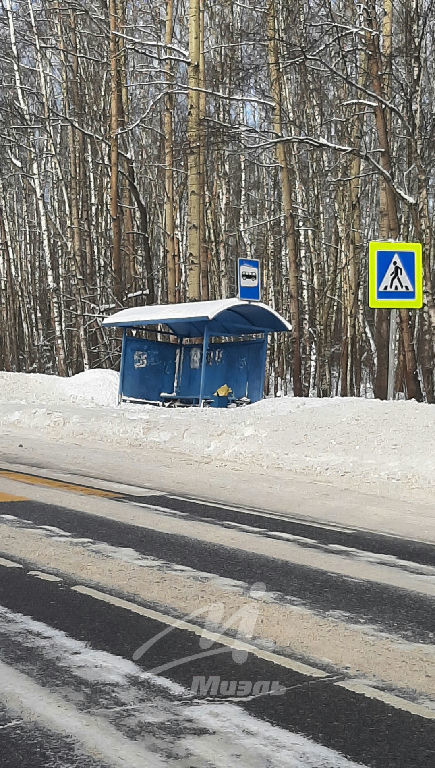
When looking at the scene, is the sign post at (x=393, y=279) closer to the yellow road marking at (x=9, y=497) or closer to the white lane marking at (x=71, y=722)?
the yellow road marking at (x=9, y=497)

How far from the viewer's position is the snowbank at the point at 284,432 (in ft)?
36.2

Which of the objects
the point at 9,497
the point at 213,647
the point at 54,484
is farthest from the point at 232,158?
the point at 213,647

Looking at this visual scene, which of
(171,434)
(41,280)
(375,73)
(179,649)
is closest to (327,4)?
(375,73)

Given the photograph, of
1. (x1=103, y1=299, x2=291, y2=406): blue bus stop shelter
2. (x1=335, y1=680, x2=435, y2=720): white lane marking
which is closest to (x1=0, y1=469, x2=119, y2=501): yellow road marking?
(x1=335, y1=680, x2=435, y2=720): white lane marking

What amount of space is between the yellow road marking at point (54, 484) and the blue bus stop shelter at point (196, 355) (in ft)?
26.3

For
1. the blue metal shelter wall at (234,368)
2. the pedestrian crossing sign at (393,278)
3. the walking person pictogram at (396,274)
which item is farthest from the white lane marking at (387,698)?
the blue metal shelter wall at (234,368)

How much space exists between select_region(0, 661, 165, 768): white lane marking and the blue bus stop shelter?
14462mm

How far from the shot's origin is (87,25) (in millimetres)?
37656

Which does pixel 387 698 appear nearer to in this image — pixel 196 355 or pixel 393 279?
pixel 393 279

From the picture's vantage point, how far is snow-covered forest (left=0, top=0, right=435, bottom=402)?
1859 cm

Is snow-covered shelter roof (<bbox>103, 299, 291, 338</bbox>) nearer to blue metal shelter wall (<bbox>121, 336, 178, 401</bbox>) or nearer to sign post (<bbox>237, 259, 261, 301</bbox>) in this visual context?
sign post (<bbox>237, 259, 261, 301</bbox>)

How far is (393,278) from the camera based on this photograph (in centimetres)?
1241

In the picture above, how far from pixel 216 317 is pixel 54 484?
9443mm

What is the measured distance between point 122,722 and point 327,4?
54.4 feet
